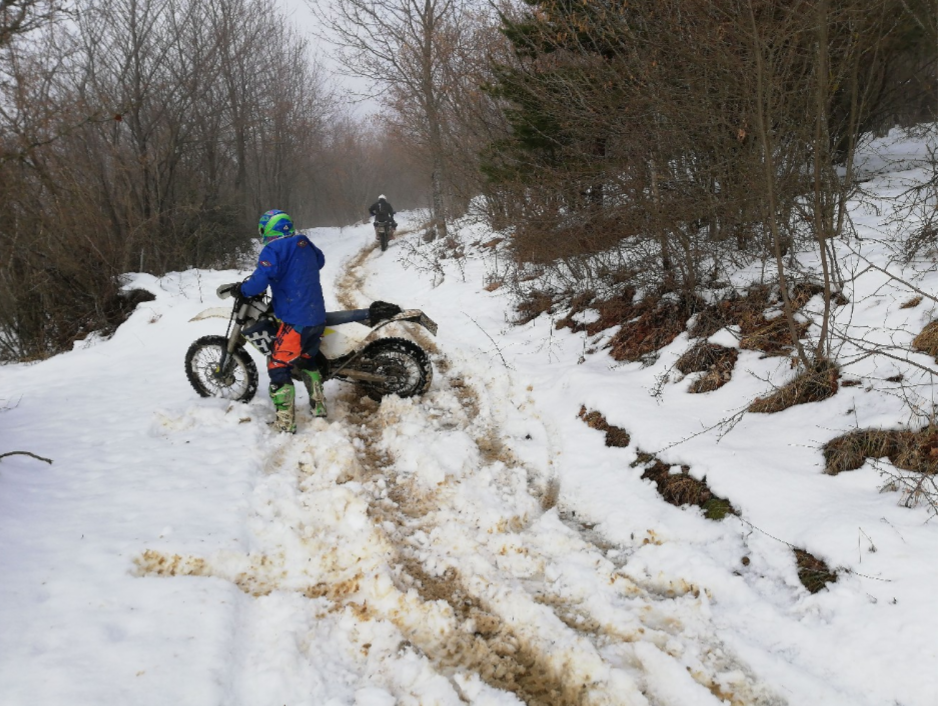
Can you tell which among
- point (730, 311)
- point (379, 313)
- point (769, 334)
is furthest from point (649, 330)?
point (379, 313)

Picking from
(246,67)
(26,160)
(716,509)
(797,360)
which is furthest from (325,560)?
(246,67)

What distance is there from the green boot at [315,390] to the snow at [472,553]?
126mm

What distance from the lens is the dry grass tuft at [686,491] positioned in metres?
3.54

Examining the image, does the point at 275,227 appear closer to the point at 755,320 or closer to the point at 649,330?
the point at 649,330

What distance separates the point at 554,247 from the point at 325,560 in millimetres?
5525

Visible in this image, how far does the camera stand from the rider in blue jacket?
5.00 metres

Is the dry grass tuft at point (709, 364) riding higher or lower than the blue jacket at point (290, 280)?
lower

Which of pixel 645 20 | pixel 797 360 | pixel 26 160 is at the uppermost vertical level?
pixel 26 160

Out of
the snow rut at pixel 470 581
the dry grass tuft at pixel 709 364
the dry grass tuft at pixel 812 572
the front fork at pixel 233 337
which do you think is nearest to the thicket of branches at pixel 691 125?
the dry grass tuft at pixel 709 364

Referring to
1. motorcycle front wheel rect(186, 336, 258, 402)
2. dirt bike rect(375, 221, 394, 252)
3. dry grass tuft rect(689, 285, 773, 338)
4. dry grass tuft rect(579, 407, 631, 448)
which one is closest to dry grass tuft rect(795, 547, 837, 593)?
dry grass tuft rect(579, 407, 631, 448)

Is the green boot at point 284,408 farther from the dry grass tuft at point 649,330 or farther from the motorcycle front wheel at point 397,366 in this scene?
the dry grass tuft at point 649,330

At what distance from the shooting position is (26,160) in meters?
9.84

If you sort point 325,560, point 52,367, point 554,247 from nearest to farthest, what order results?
point 325,560 < point 554,247 < point 52,367

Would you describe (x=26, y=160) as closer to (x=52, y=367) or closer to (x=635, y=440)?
(x=52, y=367)
